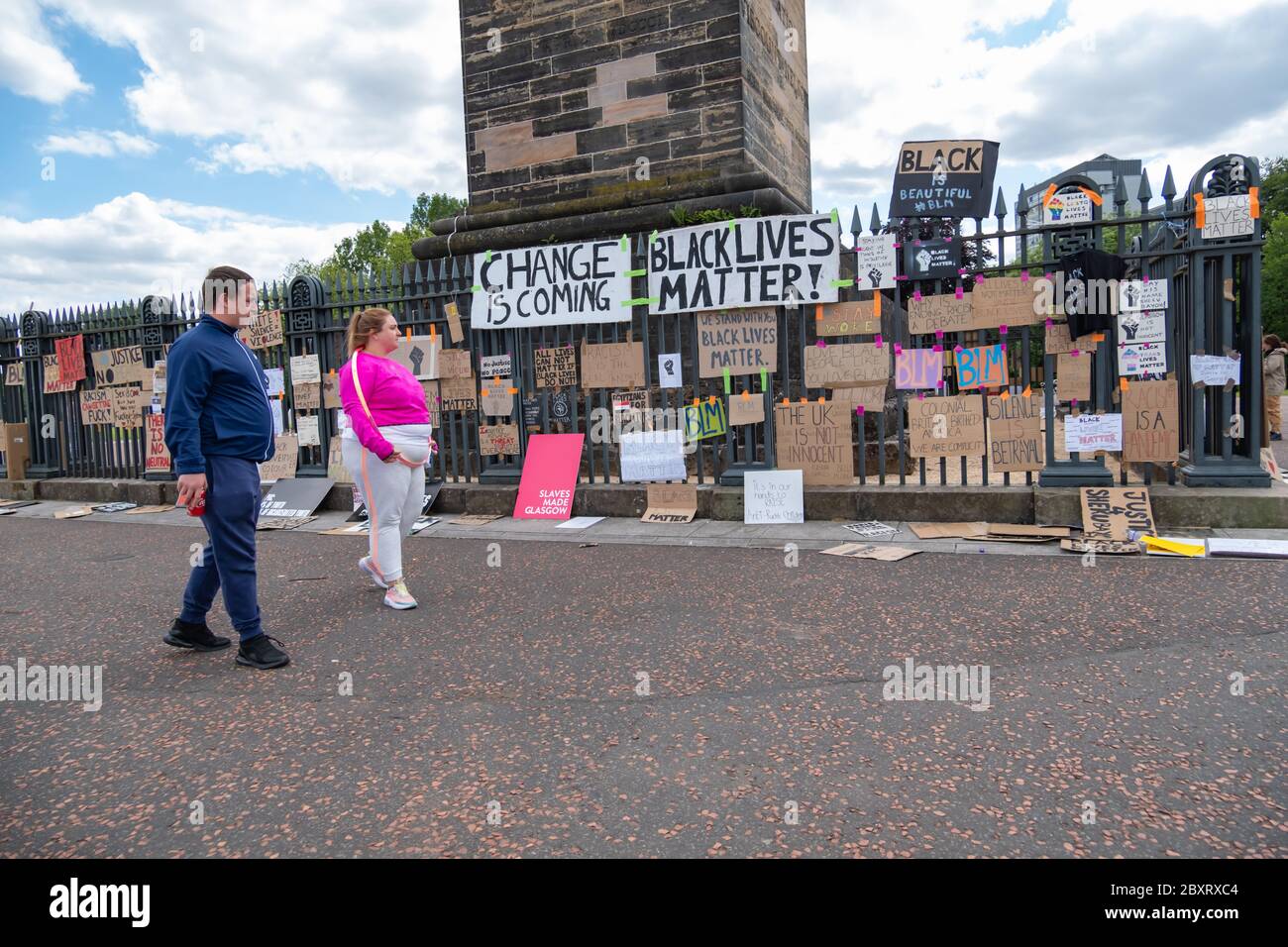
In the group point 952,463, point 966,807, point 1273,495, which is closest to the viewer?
point 966,807

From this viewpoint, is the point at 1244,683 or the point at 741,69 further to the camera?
the point at 741,69

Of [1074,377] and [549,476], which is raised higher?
[1074,377]

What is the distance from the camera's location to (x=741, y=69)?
33.4ft

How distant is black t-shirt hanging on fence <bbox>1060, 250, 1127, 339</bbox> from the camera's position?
6.68 metres

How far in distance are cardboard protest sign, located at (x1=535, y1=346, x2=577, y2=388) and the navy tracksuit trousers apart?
4.64m

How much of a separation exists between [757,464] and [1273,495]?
3.96 metres

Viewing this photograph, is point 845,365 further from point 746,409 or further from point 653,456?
point 653,456

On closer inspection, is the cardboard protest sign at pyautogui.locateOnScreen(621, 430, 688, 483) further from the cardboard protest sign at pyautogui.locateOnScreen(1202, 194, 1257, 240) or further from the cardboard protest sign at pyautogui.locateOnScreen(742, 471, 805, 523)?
the cardboard protest sign at pyautogui.locateOnScreen(1202, 194, 1257, 240)

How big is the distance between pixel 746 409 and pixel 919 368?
156cm

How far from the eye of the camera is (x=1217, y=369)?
6.66m

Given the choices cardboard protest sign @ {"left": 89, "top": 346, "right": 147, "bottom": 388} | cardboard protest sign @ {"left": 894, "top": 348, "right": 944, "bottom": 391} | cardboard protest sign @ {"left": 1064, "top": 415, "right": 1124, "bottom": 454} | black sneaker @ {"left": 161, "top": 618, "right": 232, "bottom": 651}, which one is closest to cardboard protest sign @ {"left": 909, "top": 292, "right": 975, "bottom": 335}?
cardboard protest sign @ {"left": 894, "top": 348, "right": 944, "bottom": 391}

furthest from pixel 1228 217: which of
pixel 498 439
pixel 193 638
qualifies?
pixel 193 638

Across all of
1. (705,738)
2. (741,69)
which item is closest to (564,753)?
(705,738)

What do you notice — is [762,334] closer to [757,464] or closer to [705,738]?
[757,464]
